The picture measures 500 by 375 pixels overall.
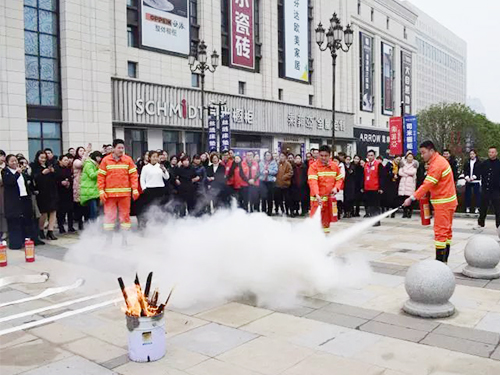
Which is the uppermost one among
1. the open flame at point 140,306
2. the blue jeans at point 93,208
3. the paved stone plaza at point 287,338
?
the blue jeans at point 93,208

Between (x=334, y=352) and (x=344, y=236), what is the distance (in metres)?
2.93

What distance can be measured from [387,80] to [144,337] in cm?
5871

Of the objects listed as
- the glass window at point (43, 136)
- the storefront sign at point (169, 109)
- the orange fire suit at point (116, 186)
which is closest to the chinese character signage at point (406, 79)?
the storefront sign at point (169, 109)

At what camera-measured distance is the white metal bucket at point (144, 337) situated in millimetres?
4613

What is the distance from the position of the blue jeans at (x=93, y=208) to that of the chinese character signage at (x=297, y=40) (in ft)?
101

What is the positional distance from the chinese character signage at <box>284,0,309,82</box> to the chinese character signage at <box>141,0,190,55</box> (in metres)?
12.1

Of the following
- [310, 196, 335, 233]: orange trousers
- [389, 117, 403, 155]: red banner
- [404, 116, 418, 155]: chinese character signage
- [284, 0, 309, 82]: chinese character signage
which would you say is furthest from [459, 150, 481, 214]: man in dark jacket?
[284, 0, 309, 82]: chinese character signage

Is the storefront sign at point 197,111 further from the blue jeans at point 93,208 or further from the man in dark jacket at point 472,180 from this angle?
the man in dark jacket at point 472,180

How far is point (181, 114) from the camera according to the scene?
30688 mm

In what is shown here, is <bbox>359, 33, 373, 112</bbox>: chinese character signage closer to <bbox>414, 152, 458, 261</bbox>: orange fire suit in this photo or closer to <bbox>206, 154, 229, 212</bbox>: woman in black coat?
<bbox>206, 154, 229, 212</bbox>: woman in black coat

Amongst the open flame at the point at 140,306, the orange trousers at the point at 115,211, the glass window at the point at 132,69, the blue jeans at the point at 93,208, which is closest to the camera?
the open flame at the point at 140,306

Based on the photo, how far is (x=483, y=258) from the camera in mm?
7746

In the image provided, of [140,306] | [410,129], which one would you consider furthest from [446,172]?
[410,129]

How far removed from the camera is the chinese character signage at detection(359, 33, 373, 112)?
53.2m
